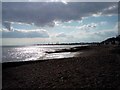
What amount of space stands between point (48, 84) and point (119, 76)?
432 centimetres

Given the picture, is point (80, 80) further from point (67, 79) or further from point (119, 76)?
point (119, 76)

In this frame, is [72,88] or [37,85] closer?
[72,88]

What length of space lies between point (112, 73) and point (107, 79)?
1755 mm

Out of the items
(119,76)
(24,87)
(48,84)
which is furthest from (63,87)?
(119,76)

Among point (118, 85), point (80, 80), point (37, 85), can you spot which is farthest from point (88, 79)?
point (37, 85)

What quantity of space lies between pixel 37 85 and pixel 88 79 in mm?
3082

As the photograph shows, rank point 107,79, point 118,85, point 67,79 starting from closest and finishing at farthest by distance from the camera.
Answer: point 118,85, point 107,79, point 67,79

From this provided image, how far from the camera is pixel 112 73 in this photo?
13266 millimetres

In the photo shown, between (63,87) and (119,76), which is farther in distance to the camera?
(119,76)

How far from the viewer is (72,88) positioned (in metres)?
10.7

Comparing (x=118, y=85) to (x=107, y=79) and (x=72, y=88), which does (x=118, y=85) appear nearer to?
(x=107, y=79)

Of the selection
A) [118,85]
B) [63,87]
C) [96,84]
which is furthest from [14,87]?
[118,85]

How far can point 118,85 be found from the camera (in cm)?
1043

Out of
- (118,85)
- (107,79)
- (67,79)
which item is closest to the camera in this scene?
(118,85)
